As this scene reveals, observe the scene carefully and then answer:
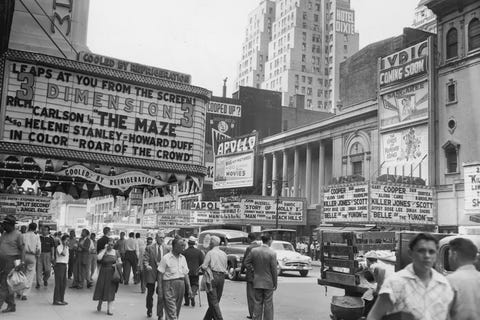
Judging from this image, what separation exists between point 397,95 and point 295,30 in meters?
103

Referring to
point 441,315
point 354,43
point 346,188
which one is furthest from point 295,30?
point 441,315

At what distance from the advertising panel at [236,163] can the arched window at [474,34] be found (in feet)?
68.1

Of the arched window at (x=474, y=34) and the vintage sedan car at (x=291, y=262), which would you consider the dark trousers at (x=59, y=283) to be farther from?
the arched window at (x=474, y=34)

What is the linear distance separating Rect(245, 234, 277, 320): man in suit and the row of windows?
87.5ft

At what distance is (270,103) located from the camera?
8456 centimetres

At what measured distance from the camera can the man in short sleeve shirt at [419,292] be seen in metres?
4.00

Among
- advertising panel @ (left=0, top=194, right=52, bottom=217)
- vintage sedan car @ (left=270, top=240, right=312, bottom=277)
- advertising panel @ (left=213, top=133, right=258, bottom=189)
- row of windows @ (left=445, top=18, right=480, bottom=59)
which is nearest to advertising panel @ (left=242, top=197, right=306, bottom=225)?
advertising panel @ (left=213, top=133, right=258, bottom=189)

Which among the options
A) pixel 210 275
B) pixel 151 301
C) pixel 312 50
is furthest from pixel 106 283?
pixel 312 50

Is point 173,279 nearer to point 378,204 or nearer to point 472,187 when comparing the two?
point 472,187

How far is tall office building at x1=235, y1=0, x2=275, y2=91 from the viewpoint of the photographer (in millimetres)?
153363

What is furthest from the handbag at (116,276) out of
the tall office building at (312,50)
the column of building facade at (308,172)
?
the tall office building at (312,50)

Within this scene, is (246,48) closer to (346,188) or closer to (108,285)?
(346,188)

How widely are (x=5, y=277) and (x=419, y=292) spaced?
9.78 meters

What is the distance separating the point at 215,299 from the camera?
11.0 metres
